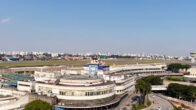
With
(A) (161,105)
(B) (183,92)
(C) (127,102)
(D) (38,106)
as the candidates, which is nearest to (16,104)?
(D) (38,106)

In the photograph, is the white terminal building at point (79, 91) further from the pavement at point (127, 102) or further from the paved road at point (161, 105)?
the paved road at point (161, 105)

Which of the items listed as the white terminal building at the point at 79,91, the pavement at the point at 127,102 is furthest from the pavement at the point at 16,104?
the pavement at the point at 127,102

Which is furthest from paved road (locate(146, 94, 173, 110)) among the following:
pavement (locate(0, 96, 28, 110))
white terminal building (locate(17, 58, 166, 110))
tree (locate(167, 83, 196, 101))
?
pavement (locate(0, 96, 28, 110))

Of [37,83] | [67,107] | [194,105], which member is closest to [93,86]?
[67,107]

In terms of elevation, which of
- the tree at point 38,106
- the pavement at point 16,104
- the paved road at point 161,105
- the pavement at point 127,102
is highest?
the tree at point 38,106

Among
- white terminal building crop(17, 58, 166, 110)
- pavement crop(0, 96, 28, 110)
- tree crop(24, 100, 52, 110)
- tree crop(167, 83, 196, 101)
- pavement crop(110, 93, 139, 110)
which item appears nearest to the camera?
tree crop(24, 100, 52, 110)

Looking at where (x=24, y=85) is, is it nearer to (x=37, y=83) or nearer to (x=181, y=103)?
(x=37, y=83)

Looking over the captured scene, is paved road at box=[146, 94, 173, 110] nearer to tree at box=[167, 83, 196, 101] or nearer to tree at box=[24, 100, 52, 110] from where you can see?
tree at box=[167, 83, 196, 101]

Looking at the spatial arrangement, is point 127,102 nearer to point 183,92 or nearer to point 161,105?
point 161,105

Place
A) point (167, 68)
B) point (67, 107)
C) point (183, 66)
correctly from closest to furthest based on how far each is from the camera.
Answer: point (67, 107)
point (183, 66)
point (167, 68)

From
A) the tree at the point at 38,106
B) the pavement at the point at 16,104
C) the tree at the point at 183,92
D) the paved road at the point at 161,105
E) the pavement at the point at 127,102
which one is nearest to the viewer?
the tree at the point at 38,106

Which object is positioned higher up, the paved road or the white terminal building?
the white terminal building
